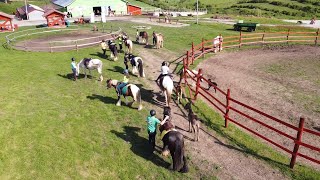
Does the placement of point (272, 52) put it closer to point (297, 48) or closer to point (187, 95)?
point (297, 48)

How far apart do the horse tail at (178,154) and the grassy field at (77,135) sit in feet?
0.86

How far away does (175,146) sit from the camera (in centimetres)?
858

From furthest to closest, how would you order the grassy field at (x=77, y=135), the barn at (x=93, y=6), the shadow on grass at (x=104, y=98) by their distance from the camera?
the barn at (x=93, y=6), the shadow on grass at (x=104, y=98), the grassy field at (x=77, y=135)

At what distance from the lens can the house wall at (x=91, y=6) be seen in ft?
185

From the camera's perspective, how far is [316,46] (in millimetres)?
26922

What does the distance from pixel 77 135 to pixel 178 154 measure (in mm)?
4622

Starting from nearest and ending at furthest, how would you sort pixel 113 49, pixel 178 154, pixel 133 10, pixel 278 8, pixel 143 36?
pixel 178 154
pixel 113 49
pixel 143 36
pixel 133 10
pixel 278 8

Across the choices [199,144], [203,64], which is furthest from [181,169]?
[203,64]

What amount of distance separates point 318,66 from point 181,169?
16.4m

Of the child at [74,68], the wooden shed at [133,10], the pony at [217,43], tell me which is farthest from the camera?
the wooden shed at [133,10]

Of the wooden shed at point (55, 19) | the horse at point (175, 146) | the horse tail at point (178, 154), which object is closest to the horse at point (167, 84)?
the horse at point (175, 146)

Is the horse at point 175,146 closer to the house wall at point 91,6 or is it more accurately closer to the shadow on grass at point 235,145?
the shadow on grass at point 235,145

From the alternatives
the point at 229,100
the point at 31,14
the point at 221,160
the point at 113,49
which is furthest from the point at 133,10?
the point at 221,160

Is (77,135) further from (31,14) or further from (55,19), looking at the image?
(31,14)
